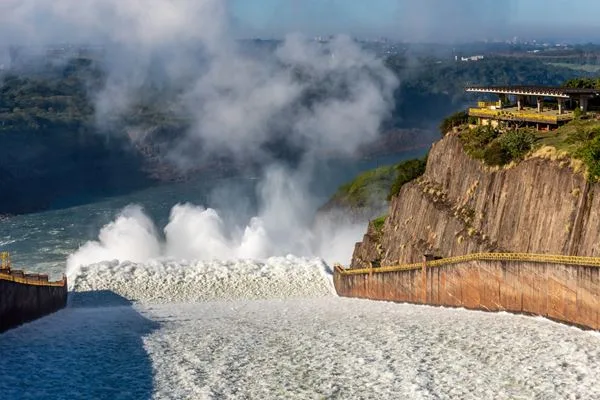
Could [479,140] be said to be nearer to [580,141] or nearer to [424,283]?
[580,141]

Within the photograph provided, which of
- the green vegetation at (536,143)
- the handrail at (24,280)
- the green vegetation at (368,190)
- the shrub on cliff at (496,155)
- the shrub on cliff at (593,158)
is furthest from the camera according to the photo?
the green vegetation at (368,190)

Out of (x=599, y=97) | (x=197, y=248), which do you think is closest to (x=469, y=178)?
(x=599, y=97)

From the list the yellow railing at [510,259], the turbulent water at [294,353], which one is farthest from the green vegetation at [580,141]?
the turbulent water at [294,353]

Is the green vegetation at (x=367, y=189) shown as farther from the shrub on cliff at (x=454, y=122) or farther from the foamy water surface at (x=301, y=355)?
the foamy water surface at (x=301, y=355)

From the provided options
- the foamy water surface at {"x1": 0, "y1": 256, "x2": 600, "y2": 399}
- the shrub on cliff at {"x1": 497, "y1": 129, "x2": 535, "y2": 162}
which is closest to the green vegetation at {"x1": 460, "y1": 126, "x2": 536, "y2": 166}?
the shrub on cliff at {"x1": 497, "y1": 129, "x2": 535, "y2": 162}

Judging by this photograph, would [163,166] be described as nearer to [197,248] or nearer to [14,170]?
[14,170]

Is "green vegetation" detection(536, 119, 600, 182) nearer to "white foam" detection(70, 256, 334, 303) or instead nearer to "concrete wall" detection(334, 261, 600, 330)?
"concrete wall" detection(334, 261, 600, 330)
